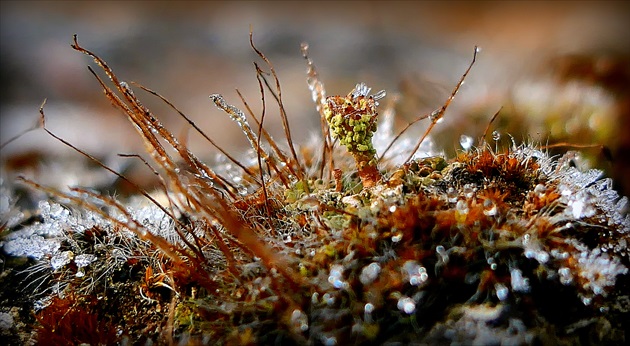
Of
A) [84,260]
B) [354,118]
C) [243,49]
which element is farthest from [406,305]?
[243,49]

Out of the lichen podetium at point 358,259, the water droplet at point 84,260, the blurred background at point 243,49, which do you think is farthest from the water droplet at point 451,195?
the blurred background at point 243,49

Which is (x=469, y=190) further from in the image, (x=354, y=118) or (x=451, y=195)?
(x=354, y=118)

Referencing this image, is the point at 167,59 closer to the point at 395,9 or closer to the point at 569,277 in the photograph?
the point at 395,9

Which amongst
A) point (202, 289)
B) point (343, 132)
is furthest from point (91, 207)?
point (343, 132)

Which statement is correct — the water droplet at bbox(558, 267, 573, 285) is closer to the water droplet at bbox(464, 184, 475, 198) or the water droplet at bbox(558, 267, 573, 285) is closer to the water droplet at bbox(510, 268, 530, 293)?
the water droplet at bbox(510, 268, 530, 293)

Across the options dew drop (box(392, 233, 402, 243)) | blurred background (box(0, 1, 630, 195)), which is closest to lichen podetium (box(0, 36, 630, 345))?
dew drop (box(392, 233, 402, 243))
